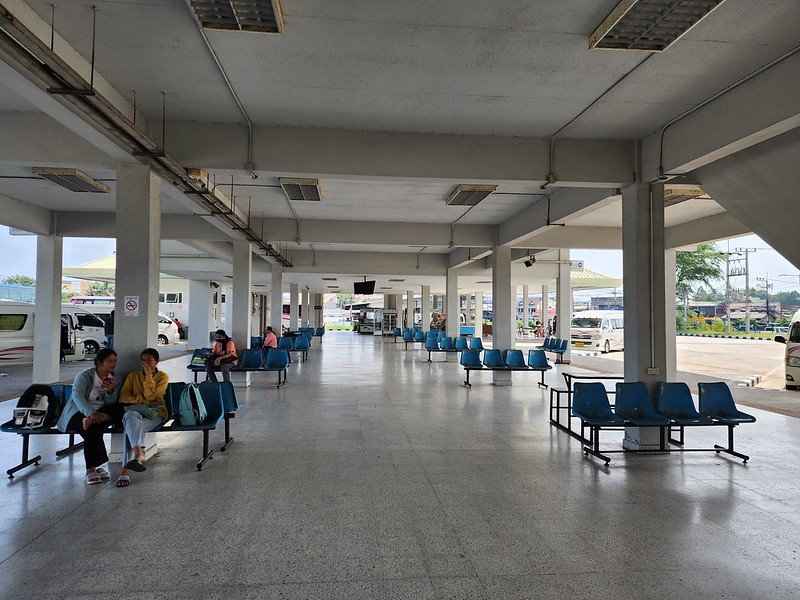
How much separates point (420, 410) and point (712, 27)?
6.35 m

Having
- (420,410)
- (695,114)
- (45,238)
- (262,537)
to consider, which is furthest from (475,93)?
(45,238)

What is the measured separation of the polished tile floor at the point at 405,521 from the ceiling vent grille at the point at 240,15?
146 inches

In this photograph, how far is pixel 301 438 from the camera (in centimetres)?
626

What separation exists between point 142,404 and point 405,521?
314 cm

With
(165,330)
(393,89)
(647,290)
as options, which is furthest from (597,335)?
(393,89)

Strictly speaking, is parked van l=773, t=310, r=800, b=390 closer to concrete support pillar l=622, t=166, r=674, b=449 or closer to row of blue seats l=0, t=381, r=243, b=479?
concrete support pillar l=622, t=166, r=674, b=449

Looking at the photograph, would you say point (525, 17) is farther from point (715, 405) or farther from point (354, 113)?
point (715, 405)

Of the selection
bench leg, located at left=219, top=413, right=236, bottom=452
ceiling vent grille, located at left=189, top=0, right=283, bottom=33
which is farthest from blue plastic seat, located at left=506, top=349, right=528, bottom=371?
ceiling vent grille, located at left=189, top=0, right=283, bottom=33

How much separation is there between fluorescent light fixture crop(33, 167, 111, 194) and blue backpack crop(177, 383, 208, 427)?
3.90 metres

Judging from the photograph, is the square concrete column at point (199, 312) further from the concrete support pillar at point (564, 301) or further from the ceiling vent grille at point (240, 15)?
the ceiling vent grille at point (240, 15)

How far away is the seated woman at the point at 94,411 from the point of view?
4.74m

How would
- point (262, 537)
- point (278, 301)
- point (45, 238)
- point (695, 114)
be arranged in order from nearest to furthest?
point (262, 537), point (695, 114), point (45, 238), point (278, 301)

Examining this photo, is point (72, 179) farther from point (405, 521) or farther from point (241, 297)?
point (405, 521)

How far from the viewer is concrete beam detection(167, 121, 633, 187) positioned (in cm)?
568
